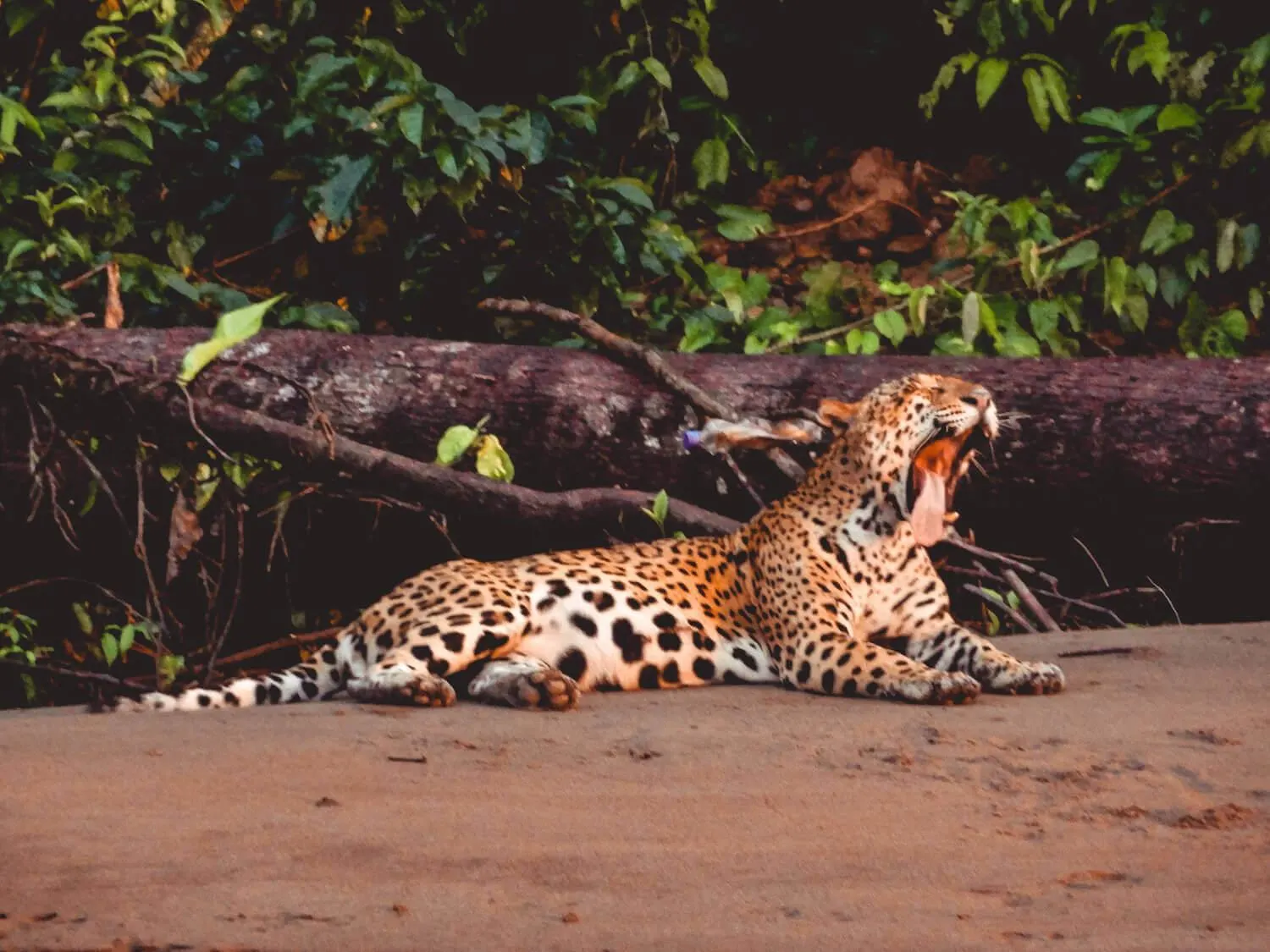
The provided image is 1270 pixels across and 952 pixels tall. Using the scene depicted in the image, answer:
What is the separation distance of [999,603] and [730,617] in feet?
4.45

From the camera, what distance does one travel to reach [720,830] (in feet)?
10.9

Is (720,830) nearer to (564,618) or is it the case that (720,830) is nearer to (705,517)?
(564,618)

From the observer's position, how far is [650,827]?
10.9 feet

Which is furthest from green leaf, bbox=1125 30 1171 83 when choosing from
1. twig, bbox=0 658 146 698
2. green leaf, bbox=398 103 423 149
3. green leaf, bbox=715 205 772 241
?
twig, bbox=0 658 146 698

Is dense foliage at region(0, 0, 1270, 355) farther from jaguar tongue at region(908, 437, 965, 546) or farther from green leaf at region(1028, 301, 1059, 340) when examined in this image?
jaguar tongue at region(908, 437, 965, 546)

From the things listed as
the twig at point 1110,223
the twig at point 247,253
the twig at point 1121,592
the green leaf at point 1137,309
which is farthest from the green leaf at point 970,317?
the twig at point 247,253

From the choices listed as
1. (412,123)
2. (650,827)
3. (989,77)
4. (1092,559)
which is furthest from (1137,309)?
(650,827)

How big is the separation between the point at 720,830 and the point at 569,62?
7.14 meters

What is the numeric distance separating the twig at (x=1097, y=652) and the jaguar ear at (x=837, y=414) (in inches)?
39.0

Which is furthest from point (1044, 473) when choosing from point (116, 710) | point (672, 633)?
point (116, 710)

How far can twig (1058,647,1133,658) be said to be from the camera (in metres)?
5.54

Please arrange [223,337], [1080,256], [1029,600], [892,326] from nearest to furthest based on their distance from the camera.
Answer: [223,337]
[1029,600]
[892,326]
[1080,256]

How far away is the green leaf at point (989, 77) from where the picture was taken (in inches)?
376

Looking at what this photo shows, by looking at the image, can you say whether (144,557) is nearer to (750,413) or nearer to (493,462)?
(493,462)
